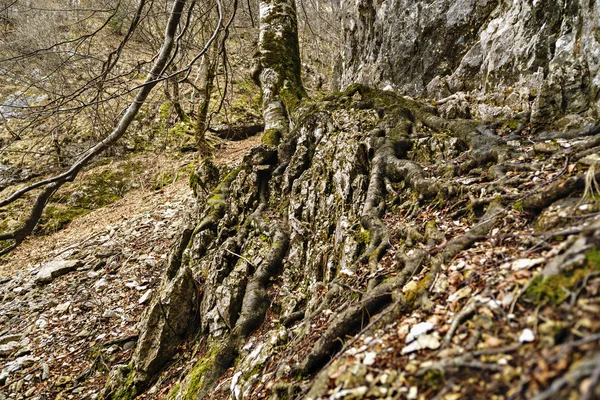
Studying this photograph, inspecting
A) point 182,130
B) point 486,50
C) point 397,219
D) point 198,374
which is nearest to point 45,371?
point 198,374

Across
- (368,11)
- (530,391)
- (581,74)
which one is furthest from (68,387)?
(368,11)

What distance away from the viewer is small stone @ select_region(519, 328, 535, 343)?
125 centimetres

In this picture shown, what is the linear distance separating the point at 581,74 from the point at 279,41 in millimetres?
4609

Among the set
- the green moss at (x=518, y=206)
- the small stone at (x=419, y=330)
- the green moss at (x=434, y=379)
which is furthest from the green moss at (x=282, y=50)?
the green moss at (x=434, y=379)

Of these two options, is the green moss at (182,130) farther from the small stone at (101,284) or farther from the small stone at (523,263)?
the small stone at (523,263)

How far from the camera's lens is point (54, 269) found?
6.84 metres

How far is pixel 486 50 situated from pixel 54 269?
9094mm

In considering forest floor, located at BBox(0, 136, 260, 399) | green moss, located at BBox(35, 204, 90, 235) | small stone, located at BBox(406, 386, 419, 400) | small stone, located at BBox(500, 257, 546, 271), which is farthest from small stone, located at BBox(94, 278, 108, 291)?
small stone, located at BBox(500, 257, 546, 271)

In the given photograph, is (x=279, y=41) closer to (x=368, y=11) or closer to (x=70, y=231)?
(x=368, y=11)

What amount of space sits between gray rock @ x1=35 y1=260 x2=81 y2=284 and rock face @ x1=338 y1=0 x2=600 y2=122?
25.0 feet

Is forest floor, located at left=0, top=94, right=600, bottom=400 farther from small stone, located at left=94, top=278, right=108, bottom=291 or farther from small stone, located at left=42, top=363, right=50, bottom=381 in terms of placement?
small stone, located at left=94, top=278, right=108, bottom=291

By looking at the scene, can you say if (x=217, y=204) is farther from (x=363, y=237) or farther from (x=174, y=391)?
(x=363, y=237)

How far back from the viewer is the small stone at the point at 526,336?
4.10 ft

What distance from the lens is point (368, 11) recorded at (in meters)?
6.97
